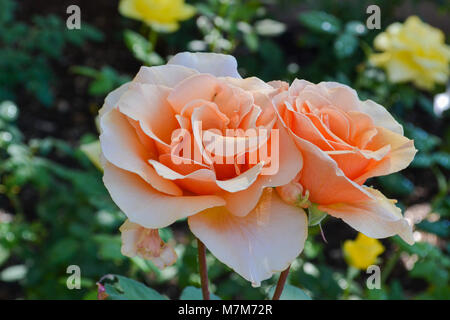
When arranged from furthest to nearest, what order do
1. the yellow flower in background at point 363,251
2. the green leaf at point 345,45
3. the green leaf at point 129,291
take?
the green leaf at point 345,45
the yellow flower in background at point 363,251
the green leaf at point 129,291

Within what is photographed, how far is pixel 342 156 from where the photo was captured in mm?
575

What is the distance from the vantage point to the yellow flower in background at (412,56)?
1.69 metres

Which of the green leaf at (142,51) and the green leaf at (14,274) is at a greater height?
the green leaf at (142,51)

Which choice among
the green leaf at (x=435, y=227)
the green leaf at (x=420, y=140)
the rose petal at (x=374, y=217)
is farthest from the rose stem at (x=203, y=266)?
the green leaf at (x=420, y=140)

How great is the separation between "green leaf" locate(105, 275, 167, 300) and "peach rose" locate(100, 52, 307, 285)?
0.16 meters

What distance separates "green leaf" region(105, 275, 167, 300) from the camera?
0.74 metres

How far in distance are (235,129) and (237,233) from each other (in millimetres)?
110

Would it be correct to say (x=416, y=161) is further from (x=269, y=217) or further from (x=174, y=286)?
(x=174, y=286)

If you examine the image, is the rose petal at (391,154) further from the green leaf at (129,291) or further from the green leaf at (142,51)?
the green leaf at (142,51)

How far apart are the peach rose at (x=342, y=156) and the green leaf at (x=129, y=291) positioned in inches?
11.5

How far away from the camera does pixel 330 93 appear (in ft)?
2.10

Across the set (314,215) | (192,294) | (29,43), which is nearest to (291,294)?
(192,294)

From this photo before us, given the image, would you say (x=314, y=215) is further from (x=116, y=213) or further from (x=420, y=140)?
(x=420, y=140)
